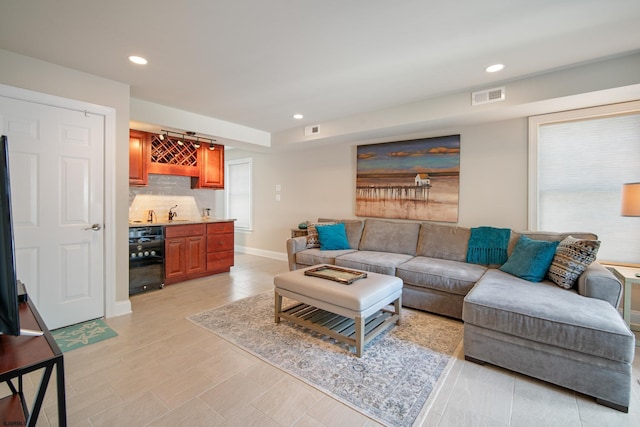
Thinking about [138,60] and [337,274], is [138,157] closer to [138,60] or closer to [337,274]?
[138,60]

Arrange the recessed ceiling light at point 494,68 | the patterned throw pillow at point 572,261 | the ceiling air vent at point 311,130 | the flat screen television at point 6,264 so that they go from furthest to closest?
the ceiling air vent at point 311,130
the recessed ceiling light at point 494,68
the patterned throw pillow at point 572,261
the flat screen television at point 6,264

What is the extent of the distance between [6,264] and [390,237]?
374cm

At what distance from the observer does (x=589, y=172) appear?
9.97 feet

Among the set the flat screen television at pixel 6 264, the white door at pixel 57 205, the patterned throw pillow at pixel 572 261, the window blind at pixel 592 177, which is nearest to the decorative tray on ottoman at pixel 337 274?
the patterned throw pillow at pixel 572 261

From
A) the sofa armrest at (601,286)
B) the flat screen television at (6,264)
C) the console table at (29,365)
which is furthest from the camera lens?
the sofa armrest at (601,286)

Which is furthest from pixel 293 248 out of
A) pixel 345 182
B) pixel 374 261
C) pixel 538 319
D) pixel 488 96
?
pixel 488 96

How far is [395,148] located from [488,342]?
291 cm

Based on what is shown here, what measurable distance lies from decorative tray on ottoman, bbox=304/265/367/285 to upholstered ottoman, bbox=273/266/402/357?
0.04 m

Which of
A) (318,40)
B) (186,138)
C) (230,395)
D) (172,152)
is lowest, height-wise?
(230,395)

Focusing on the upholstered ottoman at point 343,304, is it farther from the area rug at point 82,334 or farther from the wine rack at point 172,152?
the wine rack at point 172,152

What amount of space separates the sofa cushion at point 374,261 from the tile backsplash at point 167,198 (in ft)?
9.54

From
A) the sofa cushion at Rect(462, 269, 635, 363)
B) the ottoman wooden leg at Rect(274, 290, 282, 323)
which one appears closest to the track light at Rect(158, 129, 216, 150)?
the ottoman wooden leg at Rect(274, 290, 282, 323)

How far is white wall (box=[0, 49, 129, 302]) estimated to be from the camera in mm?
2443

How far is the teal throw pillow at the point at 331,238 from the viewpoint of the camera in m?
4.24
